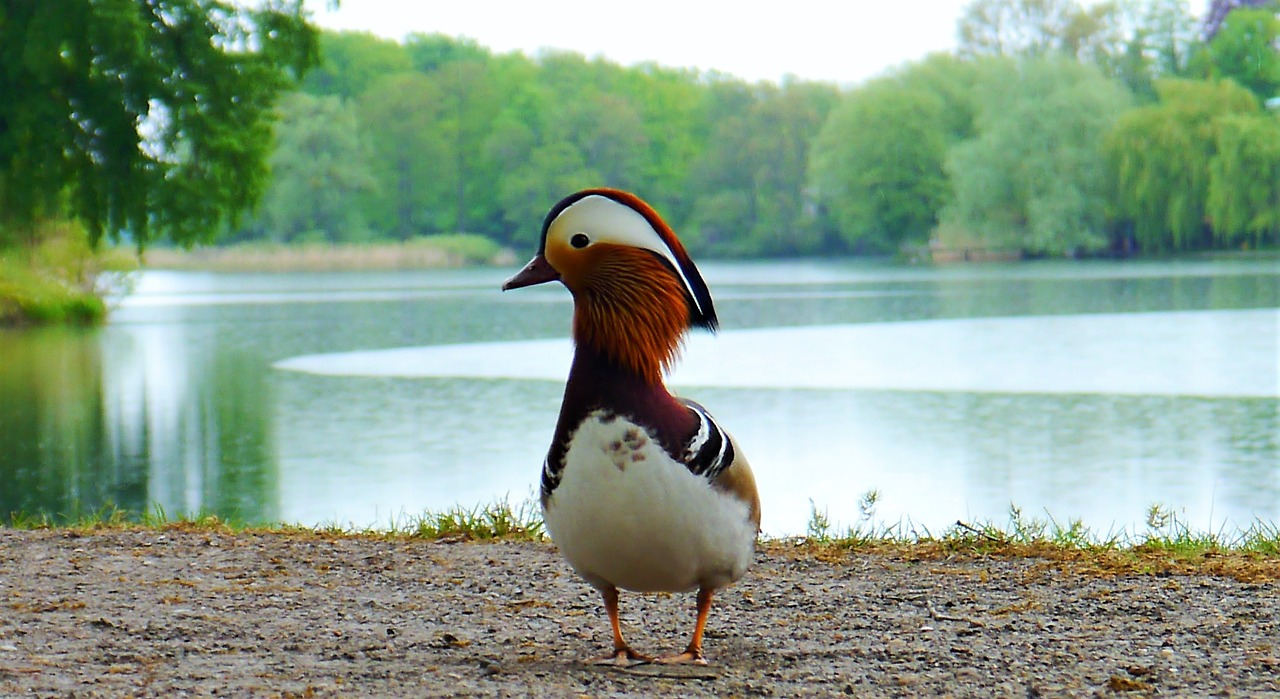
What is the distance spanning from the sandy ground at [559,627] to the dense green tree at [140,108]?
12.0 metres

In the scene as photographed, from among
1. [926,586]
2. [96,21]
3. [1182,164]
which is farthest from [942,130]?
[926,586]

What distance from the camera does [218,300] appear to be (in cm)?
4375

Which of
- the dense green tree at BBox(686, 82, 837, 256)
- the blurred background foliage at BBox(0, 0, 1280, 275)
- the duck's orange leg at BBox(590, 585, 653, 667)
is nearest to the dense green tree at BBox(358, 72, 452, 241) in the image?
the blurred background foliage at BBox(0, 0, 1280, 275)

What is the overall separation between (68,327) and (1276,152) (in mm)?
40010

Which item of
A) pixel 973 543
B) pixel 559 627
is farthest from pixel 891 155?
pixel 559 627

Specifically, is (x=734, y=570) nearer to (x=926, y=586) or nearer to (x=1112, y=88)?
(x=926, y=586)

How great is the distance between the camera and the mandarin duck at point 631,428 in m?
3.72

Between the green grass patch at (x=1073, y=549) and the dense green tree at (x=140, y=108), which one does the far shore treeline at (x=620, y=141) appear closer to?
the dense green tree at (x=140, y=108)

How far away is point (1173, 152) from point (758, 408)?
39071mm

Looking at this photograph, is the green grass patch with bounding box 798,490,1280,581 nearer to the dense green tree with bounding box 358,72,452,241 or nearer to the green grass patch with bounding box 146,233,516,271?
the green grass patch with bounding box 146,233,516,271

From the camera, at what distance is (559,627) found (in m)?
4.75

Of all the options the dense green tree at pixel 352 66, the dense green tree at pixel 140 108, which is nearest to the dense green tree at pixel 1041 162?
the dense green tree at pixel 140 108

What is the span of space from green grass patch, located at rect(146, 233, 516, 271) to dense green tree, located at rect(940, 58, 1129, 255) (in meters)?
25.7

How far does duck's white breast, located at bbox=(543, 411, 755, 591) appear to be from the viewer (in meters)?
3.71
